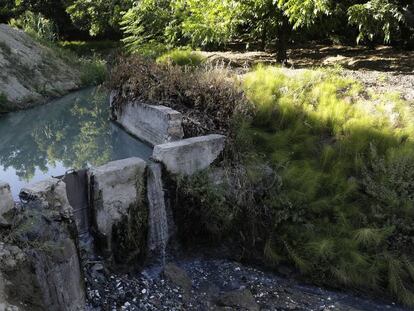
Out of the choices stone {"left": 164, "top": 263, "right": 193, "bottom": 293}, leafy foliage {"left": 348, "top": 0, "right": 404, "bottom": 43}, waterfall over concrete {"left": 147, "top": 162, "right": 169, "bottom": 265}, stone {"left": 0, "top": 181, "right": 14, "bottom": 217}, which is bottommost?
stone {"left": 164, "top": 263, "right": 193, "bottom": 293}

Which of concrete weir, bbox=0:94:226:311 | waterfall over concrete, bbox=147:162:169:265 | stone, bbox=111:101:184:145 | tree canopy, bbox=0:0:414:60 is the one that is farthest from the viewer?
tree canopy, bbox=0:0:414:60

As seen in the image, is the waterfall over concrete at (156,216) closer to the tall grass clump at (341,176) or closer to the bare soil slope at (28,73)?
the tall grass clump at (341,176)

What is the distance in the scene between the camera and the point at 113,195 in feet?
16.3

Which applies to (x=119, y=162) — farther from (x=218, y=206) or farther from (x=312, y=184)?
(x=312, y=184)

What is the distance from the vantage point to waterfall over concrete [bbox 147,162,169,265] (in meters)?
5.27

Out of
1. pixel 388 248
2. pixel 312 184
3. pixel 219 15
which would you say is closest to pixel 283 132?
pixel 312 184

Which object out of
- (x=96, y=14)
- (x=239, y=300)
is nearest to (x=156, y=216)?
(x=239, y=300)

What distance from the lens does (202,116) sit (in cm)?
643

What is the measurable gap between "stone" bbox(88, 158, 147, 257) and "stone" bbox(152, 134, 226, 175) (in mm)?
343

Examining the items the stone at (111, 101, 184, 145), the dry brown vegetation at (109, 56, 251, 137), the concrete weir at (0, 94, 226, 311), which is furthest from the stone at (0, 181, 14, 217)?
the dry brown vegetation at (109, 56, 251, 137)

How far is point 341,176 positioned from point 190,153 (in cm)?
189

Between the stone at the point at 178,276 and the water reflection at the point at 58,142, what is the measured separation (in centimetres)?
174

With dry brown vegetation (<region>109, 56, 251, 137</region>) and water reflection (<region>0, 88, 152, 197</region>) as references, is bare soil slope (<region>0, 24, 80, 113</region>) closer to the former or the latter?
water reflection (<region>0, 88, 152, 197</region>)

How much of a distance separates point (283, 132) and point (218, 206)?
1.59 metres
